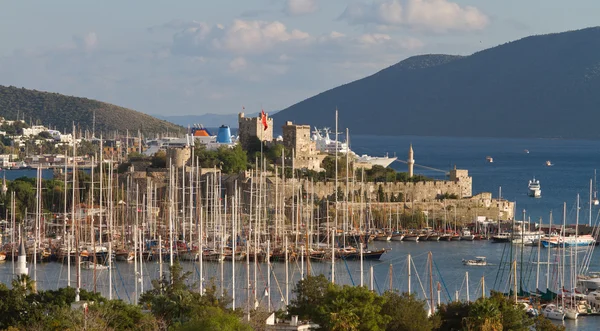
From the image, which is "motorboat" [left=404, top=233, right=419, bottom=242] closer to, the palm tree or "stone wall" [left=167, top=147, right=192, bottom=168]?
"stone wall" [left=167, top=147, right=192, bottom=168]

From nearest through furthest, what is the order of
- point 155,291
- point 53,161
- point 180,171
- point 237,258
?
1. point 155,291
2. point 237,258
3. point 180,171
4. point 53,161

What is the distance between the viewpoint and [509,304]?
29719 millimetres

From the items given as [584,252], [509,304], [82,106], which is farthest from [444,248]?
[82,106]

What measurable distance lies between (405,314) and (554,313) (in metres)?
10.8

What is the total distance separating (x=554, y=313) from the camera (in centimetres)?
3691

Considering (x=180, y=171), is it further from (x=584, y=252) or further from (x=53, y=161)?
(x=53, y=161)

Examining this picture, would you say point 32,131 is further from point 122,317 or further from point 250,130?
point 122,317

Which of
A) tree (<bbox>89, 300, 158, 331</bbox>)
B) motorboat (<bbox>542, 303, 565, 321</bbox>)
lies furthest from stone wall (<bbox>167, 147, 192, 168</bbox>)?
tree (<bbox>89, 300, 158, 331</bbox>)

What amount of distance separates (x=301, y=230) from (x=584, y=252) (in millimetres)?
11283

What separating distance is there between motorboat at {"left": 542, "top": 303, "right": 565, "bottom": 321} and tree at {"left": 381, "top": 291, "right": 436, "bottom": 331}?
9584mm

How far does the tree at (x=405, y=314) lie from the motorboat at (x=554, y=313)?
31.4 feet

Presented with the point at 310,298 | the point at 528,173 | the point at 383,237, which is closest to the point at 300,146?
the point at 383,237

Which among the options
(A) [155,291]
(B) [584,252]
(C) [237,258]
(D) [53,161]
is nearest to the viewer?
A: (A) [155,291]

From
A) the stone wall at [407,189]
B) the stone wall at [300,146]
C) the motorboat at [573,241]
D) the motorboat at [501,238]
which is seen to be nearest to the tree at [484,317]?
the motorboat at [573,241]
